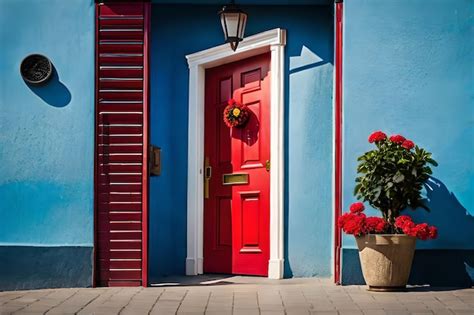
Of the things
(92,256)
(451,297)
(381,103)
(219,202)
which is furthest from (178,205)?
(451,297)

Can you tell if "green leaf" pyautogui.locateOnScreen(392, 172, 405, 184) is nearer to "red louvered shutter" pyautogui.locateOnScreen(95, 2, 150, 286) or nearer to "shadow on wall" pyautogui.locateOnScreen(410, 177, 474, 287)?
"shadow on wall" pyautogui.locateOnScreen(410, 177, 474, 287)

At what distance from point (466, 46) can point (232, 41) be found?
2241 millimetres

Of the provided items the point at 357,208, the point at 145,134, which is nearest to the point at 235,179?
the point at 145,134

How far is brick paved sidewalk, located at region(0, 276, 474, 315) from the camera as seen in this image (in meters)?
6.56

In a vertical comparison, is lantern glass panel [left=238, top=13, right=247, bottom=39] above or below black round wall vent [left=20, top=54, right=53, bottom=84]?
above

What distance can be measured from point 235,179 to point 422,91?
2452 millimetres

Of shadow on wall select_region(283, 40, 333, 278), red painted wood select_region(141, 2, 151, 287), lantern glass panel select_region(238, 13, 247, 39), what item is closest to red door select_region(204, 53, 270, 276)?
shadow on wall select_region(283, 40, 333, 278)

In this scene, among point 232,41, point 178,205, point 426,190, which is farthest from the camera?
point 178,205

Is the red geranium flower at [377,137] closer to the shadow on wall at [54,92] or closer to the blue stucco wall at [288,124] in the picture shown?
the blue stucco wall at [288,124]

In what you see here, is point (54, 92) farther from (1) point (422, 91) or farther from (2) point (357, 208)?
(1) point (422, 91)

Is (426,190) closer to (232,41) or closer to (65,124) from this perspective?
(232,41)

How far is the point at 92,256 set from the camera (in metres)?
8.16

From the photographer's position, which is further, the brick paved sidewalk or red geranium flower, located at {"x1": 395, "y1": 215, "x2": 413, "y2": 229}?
red geranium flower, located at {"x1": 395, "y1": 215, "x2": 413, "y2": 229}

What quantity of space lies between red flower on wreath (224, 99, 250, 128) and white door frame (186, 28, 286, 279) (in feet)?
1.33
